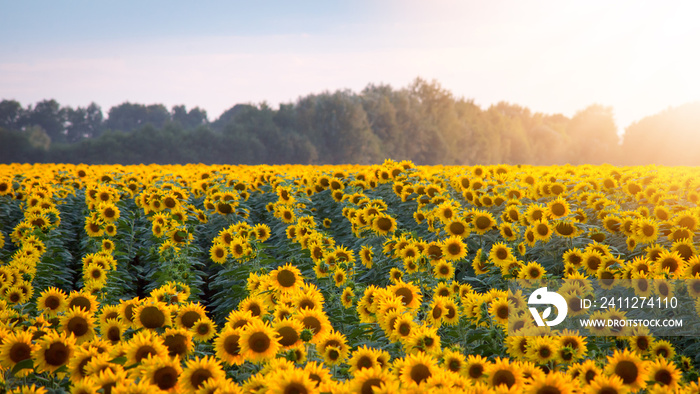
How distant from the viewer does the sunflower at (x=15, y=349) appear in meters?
2.94

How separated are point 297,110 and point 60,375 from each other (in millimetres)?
54695

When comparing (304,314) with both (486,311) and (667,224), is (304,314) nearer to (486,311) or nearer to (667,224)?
(486,311)

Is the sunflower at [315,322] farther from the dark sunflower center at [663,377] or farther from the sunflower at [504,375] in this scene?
the dark sunflower center at [663,377]

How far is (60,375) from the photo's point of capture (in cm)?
287

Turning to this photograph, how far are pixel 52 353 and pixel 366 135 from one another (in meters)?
51.7

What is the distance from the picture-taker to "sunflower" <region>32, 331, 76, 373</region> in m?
2.88

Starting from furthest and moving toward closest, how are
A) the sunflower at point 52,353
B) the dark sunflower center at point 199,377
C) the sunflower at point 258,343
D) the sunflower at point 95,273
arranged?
the sunflower at point 95,273 → the sunflower at point 258,343 → the sunflower at point 52,353 → the dark sunflower center at point 199,377

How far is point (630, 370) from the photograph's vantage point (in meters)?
2.83

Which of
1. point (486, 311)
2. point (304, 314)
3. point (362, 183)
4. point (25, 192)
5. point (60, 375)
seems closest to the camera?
point (60, 375)

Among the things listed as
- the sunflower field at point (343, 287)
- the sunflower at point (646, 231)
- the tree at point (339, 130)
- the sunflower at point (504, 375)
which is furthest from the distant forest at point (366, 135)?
the sunflower at point (504, 375)

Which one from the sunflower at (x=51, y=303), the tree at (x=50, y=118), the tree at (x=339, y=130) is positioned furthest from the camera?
the tree at (x=50, y=118)

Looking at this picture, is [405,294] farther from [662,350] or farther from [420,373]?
[662,350]

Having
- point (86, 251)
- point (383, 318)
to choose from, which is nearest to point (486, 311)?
point (383, 318)

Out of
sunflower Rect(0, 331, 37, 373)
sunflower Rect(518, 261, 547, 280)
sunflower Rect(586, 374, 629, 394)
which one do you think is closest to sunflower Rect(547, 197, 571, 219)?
sunflower Rect(518, 261, 547, 280)
